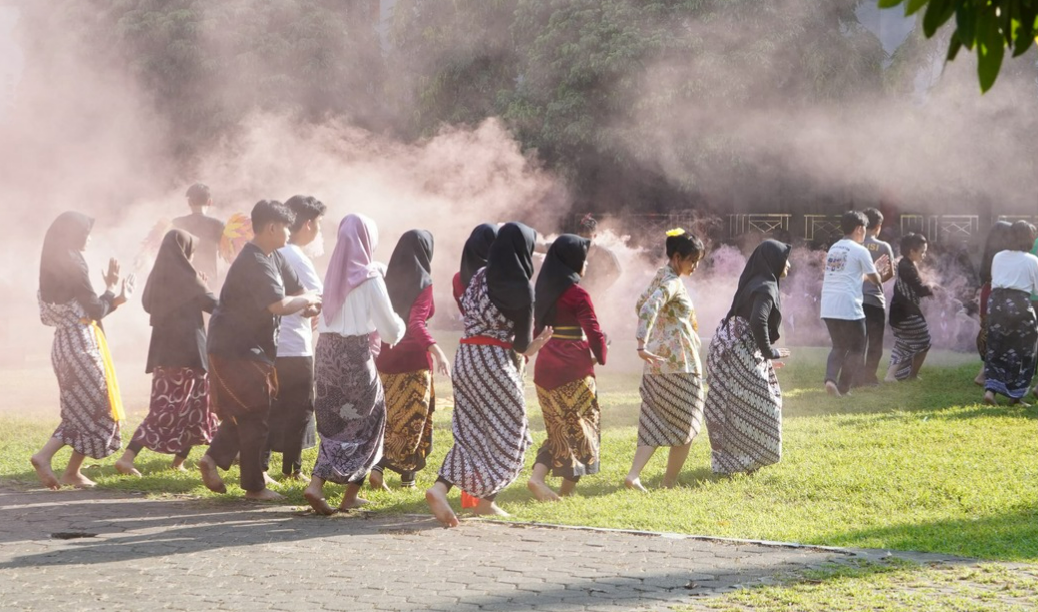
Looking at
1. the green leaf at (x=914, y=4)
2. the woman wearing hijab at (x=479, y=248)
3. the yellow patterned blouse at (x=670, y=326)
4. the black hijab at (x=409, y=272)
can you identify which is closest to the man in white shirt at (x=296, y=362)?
the black hijab at (x=409, y=272)

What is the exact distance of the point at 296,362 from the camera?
784 centimetres

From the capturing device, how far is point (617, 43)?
74.3ft

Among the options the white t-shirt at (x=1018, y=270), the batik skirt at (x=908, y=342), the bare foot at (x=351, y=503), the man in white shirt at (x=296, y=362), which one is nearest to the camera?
the bare foot at (x=351, y=503)

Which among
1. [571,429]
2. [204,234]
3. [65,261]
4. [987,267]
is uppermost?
[204,234]

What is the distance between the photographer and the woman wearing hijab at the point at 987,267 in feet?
36.8

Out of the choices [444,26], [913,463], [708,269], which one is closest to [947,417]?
[913,463]

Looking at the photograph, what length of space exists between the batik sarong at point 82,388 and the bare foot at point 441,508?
2571 mm

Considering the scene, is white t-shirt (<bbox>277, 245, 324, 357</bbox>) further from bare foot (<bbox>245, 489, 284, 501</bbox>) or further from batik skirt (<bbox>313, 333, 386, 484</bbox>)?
bare foot (<bbox>245, 489, 284, 501</bbox>)

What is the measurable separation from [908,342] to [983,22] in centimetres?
1112

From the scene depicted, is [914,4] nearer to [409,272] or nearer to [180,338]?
[409,272]

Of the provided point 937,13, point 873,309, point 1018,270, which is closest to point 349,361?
point 937,13

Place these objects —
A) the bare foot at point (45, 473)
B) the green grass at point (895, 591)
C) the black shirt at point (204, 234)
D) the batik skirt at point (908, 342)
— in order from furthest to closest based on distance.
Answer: the batik skirt at point (908, 342) < the black shirt at point (204, 234) < the bare foot at point (45, 473) < the green grass at point (895, 591)

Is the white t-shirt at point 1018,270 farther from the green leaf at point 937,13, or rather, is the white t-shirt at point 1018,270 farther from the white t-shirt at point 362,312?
the green leaf at point 937,13

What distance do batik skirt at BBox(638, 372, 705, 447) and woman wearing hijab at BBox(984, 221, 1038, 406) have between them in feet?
15.9
